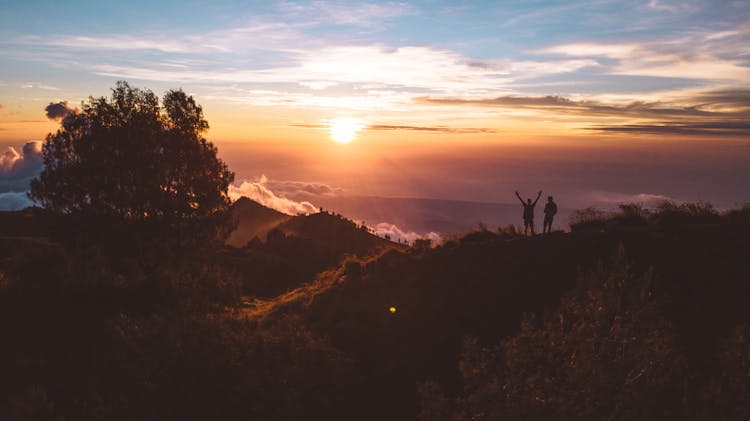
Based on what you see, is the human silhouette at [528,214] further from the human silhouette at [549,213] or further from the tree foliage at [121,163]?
the tree foliage at [121,163]

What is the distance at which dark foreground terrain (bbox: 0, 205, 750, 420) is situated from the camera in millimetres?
8359

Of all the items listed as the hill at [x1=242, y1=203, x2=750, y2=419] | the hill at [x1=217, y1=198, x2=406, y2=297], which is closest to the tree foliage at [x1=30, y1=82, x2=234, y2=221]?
the hill at [x1=217, y1=198, x2=406, y2=297]

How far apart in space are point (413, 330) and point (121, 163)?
17.4m

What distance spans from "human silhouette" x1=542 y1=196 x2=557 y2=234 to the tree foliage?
19.3m

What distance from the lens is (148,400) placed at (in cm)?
1148

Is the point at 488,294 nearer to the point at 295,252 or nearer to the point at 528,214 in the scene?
the point at 528,214

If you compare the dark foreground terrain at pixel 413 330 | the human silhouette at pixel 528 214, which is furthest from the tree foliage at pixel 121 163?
the human silhouette at pixel 528 214

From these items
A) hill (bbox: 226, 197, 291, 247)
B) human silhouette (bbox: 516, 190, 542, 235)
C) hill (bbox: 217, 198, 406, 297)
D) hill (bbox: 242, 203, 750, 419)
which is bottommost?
hill (bbox: 226, 197, 291, 247)

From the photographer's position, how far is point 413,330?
2088cm

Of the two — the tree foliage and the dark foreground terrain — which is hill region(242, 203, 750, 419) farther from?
the tree foliage

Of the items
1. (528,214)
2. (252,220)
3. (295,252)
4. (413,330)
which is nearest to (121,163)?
(413,330)

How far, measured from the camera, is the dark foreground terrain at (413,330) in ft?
27.4

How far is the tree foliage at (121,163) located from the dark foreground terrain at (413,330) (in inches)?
54.7

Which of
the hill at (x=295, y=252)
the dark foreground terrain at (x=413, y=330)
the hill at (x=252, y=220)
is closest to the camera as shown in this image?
the dark foreground terrain at (x=413, y=330)
